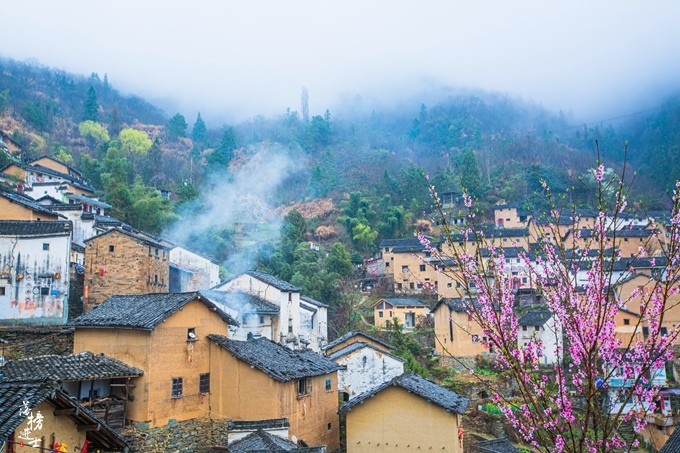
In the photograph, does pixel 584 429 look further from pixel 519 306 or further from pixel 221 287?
pixel 519 306

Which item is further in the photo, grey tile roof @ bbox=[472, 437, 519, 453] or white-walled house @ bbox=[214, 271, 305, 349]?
white-walled house @ bbox=[214, 271, 305, 349]

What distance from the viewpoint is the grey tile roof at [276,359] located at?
65.1ft

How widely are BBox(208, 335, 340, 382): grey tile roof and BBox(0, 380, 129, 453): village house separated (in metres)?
9.96

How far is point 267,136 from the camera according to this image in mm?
106688

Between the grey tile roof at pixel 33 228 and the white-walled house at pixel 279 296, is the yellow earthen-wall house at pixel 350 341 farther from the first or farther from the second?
the grey tile roof at pixel 33 228

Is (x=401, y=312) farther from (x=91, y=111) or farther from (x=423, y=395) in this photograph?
(x=91, y=111)

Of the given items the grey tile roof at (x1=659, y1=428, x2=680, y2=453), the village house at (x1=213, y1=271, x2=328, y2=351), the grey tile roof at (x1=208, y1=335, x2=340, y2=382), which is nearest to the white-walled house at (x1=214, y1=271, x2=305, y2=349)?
the village house at (x1=213, y1=271, x2=328, y2=351)

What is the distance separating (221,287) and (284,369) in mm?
12991

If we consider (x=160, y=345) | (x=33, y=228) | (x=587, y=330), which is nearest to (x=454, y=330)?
(x=160, y=345)

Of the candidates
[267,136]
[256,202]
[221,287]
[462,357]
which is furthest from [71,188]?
[267,136]

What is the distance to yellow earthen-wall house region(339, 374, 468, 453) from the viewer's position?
804 inches

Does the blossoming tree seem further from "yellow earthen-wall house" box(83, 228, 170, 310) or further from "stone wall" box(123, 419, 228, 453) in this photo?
"yellow earthen-wall house" box(83, 228, 170, 310)

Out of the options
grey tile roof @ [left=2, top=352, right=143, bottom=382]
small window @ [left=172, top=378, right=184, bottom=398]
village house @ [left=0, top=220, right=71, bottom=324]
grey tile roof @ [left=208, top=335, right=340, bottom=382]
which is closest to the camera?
grey tile roof @ [left=2, top=352, right=143, bottom=382]

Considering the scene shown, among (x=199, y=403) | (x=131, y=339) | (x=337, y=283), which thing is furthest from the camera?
(x=337, y=283)
